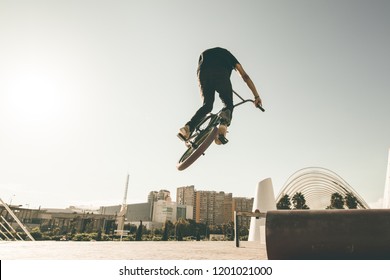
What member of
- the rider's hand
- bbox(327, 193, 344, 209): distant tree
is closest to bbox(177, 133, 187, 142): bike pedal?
the rider's hand

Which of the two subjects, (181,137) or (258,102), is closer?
(181,137)

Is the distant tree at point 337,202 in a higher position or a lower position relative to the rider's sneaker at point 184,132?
higher

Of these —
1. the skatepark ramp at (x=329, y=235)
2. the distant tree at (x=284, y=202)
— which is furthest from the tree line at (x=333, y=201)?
the skatepark ramp at (x=329, y=235)

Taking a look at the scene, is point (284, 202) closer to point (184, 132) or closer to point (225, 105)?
point (225, 105)

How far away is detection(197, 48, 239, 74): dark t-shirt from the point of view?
5.49 meters

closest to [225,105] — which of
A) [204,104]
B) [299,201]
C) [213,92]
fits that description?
[213,92]

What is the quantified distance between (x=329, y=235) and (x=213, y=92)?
11.6 feet

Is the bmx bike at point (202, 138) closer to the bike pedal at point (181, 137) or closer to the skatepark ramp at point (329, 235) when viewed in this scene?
the bike pedal at point (181, 137)

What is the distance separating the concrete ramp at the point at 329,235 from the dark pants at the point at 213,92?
276cm

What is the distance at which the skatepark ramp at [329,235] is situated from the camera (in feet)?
9.04

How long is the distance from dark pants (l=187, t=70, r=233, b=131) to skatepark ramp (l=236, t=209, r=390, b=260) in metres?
2.77

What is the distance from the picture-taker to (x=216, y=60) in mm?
5504

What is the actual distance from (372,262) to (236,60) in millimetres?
4503

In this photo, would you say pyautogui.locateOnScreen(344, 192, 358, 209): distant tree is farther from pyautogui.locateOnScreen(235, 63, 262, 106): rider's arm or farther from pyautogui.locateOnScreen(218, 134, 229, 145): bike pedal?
pyautogui.locateOnScreen(218, 134, 229, 145): bike pedal
